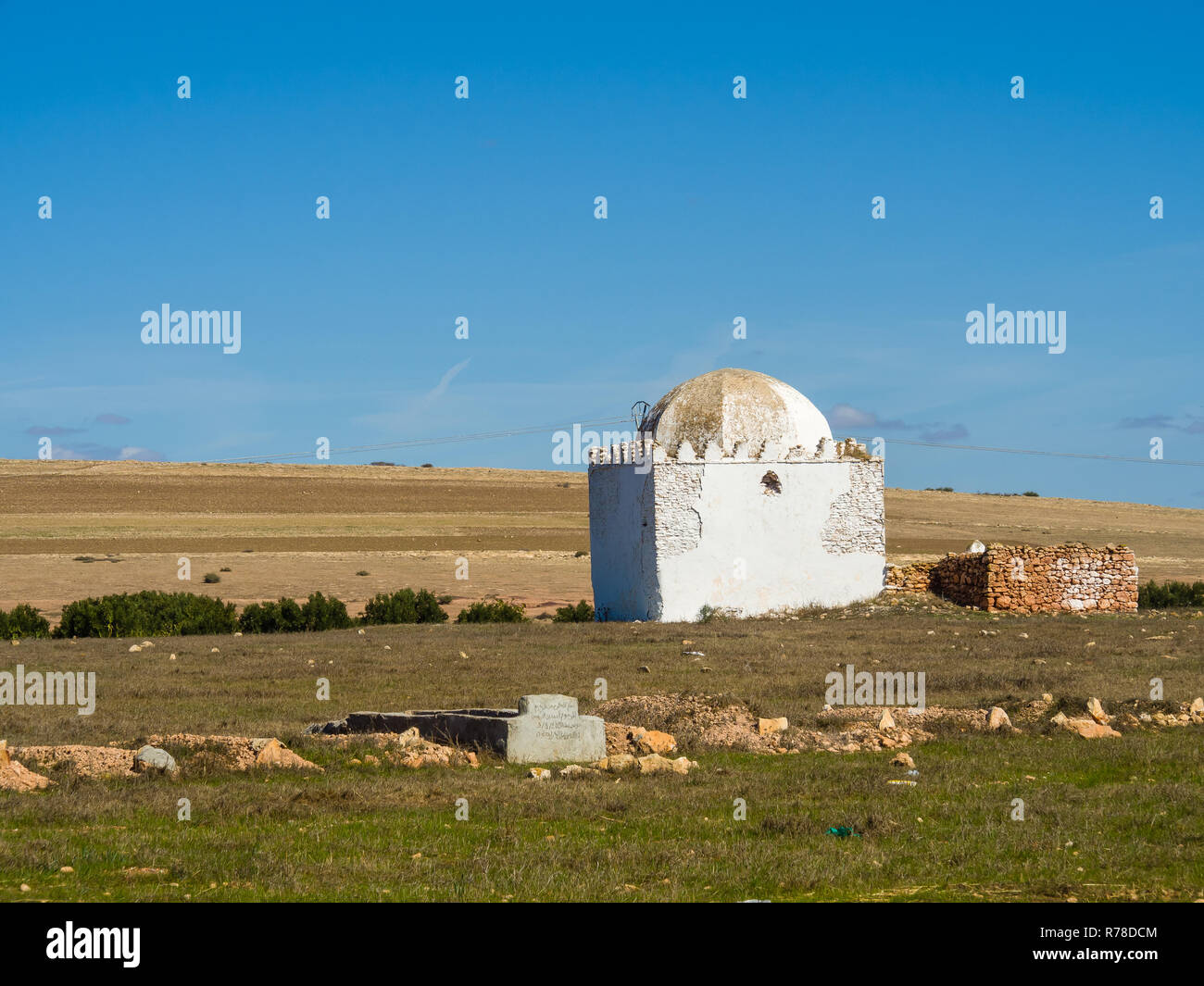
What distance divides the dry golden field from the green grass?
2626 cm

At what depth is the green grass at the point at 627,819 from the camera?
25.2 feet

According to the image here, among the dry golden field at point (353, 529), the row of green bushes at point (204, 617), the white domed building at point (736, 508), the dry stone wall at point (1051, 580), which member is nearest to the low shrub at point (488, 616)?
the row of green bushes at point (204, 617)

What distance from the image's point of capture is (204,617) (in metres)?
31.6

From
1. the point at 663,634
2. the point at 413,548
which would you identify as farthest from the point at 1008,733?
the point at 413,548

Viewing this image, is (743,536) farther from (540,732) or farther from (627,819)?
(627,819)

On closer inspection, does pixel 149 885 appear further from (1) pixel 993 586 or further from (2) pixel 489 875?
(1) pixel 993 586

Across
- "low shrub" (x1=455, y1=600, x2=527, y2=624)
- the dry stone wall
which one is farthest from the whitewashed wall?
"low shrub" (x1=455, y1=600, x2=527, y2=624)

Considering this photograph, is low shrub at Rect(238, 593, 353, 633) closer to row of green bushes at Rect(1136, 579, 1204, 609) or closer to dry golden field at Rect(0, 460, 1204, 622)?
dry golden field at Rect(0, 460, 1204, 622)

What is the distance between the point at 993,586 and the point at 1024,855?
24.0m

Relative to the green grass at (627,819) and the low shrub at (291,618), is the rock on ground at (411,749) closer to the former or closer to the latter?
the green grass at (627,819)

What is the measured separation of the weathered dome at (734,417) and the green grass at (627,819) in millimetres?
12929

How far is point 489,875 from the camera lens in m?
7.84
